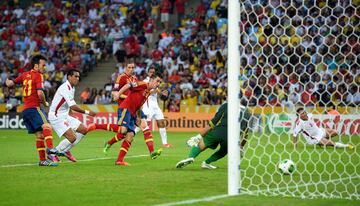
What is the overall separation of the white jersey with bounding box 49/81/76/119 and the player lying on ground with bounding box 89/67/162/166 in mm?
1000

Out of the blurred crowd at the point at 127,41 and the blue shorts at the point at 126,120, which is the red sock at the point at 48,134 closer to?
the blue shorts at the point at 126,120

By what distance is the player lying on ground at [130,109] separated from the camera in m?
15.6

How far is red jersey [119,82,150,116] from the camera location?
52.1 feet

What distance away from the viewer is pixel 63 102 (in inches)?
654

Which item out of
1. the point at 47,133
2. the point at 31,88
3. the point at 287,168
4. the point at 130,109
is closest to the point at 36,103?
the point at 31,88

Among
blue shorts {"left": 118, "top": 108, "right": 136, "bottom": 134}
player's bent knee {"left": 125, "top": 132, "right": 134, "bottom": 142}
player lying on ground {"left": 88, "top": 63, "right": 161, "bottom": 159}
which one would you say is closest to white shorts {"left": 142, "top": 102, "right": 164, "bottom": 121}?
player lying on ground {"left": 88, "top": 63, "right": 161, "bottom": 159}

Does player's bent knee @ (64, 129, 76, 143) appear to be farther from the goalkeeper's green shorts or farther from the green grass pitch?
the goalkeeper's green shorts

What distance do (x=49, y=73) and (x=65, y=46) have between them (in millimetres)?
2260

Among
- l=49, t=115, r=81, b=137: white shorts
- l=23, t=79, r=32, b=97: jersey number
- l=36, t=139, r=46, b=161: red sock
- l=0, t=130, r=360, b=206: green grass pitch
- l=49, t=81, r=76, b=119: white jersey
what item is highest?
l=23, t=79, r=32, b=97: jersey number

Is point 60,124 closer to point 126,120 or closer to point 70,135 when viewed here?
point 70,135

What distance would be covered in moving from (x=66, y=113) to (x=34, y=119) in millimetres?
1353

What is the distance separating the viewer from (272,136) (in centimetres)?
2536

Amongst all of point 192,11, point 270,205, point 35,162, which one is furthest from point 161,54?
point 270,205

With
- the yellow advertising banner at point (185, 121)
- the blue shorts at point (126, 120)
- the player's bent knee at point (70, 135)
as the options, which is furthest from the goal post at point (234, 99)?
the yellow advertising banner at point (185, 121)
